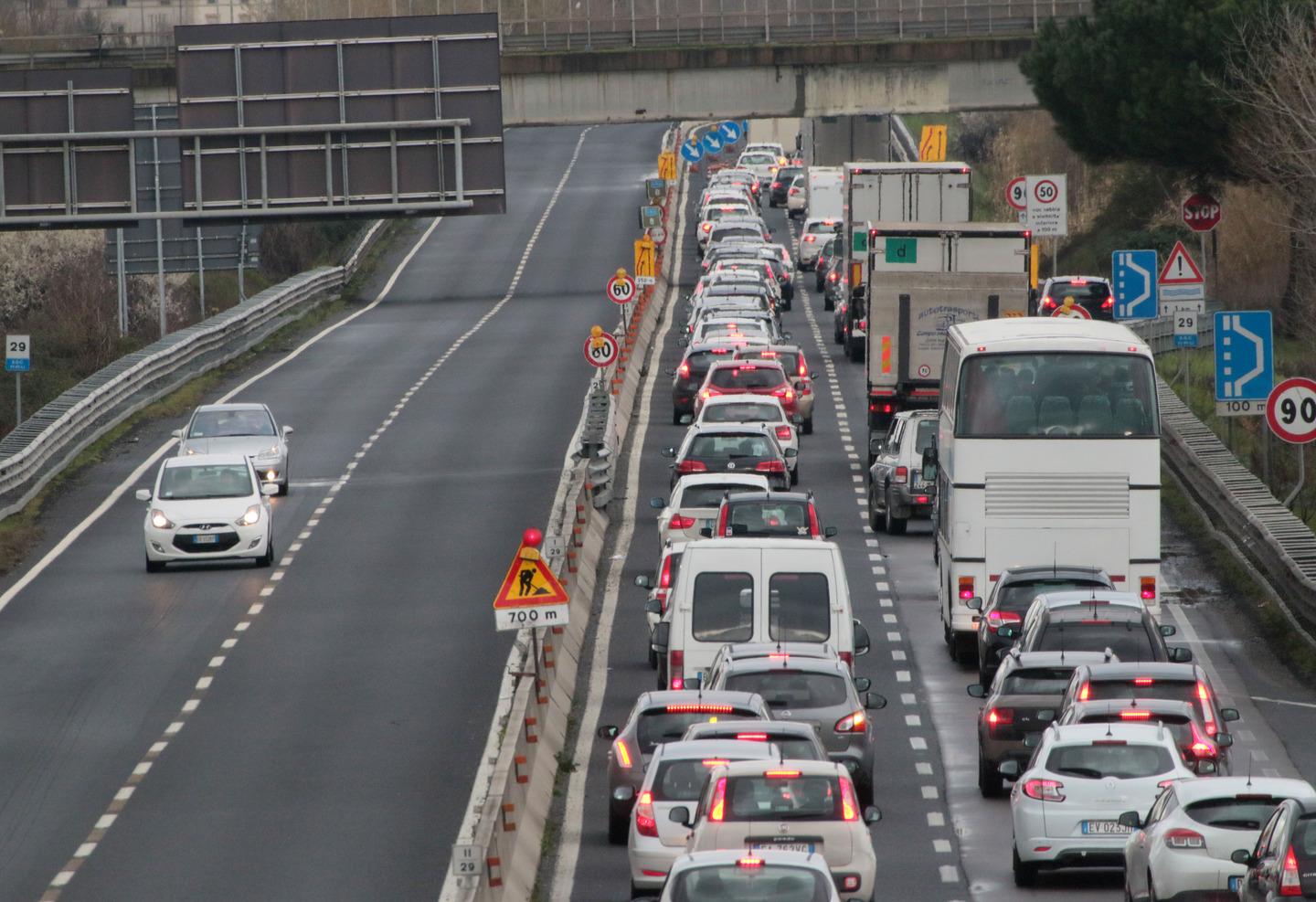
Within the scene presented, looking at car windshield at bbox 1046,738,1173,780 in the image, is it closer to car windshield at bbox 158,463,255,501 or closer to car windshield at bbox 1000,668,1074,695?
car windshield at bbox 1000,668,1074,695

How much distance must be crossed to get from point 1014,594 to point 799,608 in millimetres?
3603

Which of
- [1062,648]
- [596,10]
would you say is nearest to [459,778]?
[1062,648]

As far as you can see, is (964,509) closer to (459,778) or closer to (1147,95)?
(459,778)

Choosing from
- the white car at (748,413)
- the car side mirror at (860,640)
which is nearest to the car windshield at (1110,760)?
the car side mirror at (860,640)

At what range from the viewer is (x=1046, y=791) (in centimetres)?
1831

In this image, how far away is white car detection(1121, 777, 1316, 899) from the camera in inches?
615

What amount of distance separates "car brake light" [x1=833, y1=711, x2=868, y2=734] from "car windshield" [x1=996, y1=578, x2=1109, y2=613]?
5.73 metres

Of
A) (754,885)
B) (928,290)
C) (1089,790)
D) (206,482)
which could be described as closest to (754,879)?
(754,885)

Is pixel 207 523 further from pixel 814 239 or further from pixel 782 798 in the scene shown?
pixel 814 239

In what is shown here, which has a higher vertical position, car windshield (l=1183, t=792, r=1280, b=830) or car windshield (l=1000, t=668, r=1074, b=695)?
car windshield (l=1183, t=792, r=1280, b=830)

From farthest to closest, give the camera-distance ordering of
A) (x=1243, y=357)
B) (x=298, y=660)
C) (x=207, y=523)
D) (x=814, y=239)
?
1. (x=814, y=239)
2. (x=207, y=523)
3. (x=1243, y=357)
4. (x=298, y=660)

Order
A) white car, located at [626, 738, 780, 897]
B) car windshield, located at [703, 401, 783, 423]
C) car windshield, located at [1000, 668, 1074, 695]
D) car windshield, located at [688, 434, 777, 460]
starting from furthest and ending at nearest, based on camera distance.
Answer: car windshield, located at [703, 401, 783, 423]
car windshield, located at [688, 434, 777, 460]
car windshield, located at [1000, 668, 1074, 695]
white car, located at [626, 738, 780, 897]

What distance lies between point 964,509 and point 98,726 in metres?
9.36

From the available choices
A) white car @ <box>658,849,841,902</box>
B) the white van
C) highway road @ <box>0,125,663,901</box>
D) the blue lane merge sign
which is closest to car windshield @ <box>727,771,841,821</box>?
white car @ <box>658,849,841,902</box>
